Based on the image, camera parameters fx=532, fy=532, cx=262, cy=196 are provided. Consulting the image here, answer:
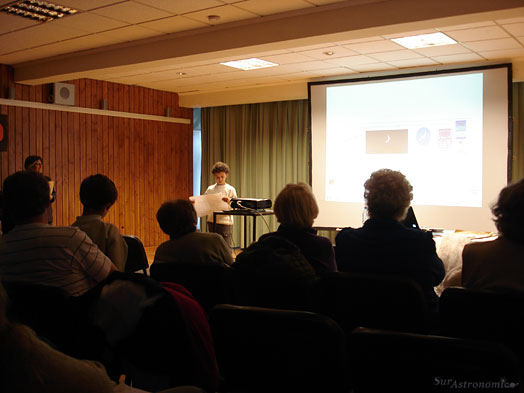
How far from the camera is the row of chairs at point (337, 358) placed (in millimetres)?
1327

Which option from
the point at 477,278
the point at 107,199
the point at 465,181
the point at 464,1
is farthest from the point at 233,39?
the point at 477,278

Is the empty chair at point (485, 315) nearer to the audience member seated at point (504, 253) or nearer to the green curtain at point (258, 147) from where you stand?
the audience member seated at point (504, 253)

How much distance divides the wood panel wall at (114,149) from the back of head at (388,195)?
19.4 ft

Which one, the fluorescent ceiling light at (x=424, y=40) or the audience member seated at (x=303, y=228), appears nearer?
the audience member seated at (x=303, y=228)

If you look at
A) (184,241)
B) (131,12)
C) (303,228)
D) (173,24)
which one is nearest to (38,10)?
(131,12)

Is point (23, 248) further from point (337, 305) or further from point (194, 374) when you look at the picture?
point (337, 305)

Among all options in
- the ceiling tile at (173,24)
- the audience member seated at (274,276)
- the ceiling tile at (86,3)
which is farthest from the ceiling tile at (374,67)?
the audience member seated at (274,276)

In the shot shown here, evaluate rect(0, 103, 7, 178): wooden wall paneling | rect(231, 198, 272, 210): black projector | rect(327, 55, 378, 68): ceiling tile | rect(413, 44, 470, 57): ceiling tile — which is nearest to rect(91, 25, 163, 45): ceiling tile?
rect(231, 198, 272, 210): black projector

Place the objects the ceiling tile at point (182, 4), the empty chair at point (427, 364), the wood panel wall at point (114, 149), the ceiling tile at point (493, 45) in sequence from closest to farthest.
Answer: the empty chair at point (427, 364)
the ceiling tile at point (182, 4)
the ceiling tile at point (493, 45)
the wood panel wall at point (114, 149)

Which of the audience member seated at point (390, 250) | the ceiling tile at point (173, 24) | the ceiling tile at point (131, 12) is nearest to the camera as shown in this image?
the audience member seated at point (390, 250)

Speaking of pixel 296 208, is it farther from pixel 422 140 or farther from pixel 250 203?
pixel 422 140

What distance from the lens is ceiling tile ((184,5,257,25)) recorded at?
4.70 meters

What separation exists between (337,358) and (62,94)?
277 inches

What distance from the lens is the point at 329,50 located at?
604cm
